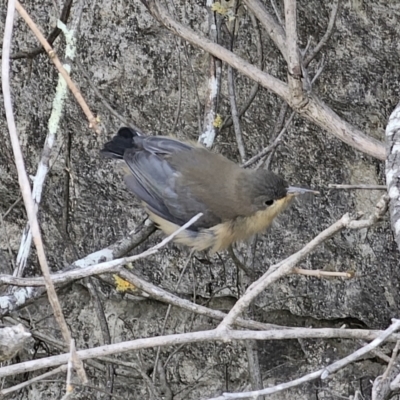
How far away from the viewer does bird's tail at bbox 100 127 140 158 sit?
328 centimetres

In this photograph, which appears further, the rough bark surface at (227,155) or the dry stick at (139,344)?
the rough bark surface at (227,155)

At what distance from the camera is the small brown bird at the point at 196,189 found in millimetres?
3291

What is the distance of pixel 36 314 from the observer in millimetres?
3750

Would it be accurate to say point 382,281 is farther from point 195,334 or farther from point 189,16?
point 195,334

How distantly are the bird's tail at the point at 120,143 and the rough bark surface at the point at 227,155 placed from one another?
0.59 feet

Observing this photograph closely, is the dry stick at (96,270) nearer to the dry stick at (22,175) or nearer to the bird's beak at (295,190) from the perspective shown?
the dry stick at (22,175)

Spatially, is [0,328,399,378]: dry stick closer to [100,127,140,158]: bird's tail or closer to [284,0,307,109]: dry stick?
[284,0,307,109]: dry stick

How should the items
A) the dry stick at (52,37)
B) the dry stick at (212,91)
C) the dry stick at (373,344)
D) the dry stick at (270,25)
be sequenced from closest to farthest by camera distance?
the dry stick at (373,344), the dry stick at (270,25), the dry stick at (212,91), the dry stick at (52,37)

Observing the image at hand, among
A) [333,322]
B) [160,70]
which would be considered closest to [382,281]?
[333,322]

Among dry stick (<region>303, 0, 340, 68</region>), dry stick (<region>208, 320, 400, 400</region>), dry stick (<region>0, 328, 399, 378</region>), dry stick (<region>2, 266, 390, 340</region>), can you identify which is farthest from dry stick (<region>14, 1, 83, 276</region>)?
dry stick (<region>208, 320, 400, 400</region>)

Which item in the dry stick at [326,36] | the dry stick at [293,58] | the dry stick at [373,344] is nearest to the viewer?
the dry stick at [373,344]

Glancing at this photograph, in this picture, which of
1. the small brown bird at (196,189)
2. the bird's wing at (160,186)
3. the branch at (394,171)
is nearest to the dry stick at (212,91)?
the small brown bird at (196,189)

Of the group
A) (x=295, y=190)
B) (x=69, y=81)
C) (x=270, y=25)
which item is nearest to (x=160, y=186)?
(x=295, y=190)

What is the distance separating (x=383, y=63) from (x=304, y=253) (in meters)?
1.47
